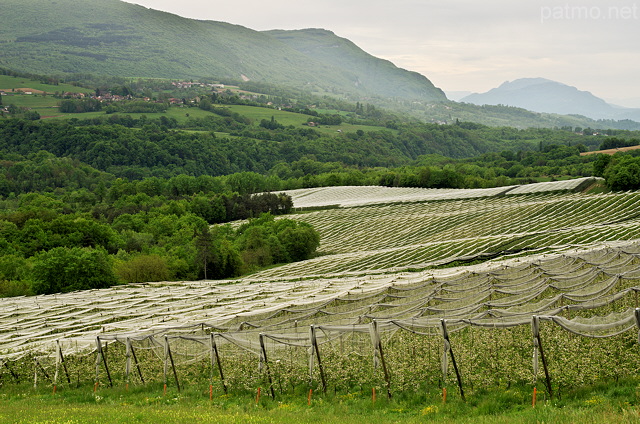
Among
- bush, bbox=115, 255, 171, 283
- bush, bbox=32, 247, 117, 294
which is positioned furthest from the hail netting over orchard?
bush, bbox=115, 255, 171, 283

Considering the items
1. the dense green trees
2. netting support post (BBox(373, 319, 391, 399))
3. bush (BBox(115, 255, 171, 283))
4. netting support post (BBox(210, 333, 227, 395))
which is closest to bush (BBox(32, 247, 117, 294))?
bush (BBox(115, 255, 171, 283))

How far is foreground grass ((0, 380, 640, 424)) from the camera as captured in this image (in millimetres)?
16484

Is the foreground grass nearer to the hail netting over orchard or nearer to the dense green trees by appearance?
the hail netting over orchard

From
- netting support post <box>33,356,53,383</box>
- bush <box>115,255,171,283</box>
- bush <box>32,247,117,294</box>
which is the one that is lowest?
bush <box>115,255,171,283</box>

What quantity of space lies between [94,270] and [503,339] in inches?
2262

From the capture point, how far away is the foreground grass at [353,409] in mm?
16484

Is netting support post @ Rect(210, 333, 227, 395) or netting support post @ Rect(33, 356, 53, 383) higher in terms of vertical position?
netting support post @ Rect(210, 333, 227, 395)

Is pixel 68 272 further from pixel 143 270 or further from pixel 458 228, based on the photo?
pixel 458 228

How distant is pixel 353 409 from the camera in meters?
19.6

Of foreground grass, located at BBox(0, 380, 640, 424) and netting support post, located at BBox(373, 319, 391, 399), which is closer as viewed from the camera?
foreground grass, located at BBox(0, 380, 640, 424)

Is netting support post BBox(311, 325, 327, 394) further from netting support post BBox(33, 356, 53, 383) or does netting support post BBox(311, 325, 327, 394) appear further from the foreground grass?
netting support post BBox(33, 356, 53, 383)

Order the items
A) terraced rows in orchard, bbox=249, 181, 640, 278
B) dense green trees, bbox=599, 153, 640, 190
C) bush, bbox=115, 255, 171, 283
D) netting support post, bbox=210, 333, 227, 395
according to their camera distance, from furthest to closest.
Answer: dense green trees, bbox=599, 153, 640, 190 < bush, bbox=115, 255, 171, 283 < terraced rows in orchard, bbox=249, 181, 640, 278 < netting support post, bbox=210, 333, 227, 395

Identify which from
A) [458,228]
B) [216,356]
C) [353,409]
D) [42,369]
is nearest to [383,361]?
[353,409]

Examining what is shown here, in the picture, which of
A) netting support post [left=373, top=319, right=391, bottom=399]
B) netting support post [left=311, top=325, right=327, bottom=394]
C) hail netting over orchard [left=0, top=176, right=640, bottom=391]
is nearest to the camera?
netting support post [left=373, top=319, right=391, bottom=399]
